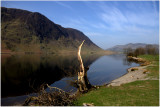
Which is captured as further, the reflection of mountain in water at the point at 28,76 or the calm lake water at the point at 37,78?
the reflection of mountain in water at the point at 28,76

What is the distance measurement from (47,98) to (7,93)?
11.0 metres

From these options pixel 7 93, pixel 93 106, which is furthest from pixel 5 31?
pixel 93 106

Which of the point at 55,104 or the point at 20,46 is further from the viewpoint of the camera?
the point at 20,46

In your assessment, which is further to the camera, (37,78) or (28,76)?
(28,76)

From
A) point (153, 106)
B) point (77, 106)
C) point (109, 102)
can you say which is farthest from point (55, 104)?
point (153, 106)

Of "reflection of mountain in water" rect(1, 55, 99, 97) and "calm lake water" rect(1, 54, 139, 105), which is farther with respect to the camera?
"reflection of mountain in water" rect(1, 55, 99, 97)

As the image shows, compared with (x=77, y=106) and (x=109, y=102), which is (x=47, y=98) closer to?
(x=77, y=106)

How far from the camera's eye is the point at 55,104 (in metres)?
9.86

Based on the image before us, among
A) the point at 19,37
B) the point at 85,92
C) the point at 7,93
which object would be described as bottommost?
the point at 7,93

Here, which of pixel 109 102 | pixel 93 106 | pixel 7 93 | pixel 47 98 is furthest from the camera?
pixel 7 93

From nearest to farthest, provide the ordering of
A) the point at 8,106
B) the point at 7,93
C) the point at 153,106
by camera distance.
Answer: the point at 153,106 < the point at 8,106 < the point at 7,93

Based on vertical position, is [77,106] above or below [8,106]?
above

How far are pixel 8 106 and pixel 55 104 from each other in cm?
654

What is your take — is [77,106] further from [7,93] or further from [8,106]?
[7,93]
